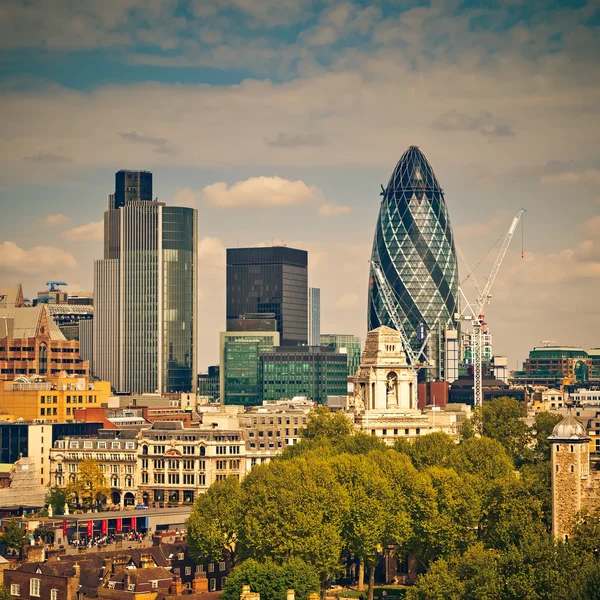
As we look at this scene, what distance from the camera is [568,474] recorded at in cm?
16488

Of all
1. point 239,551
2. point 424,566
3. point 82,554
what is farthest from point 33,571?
point 424,566

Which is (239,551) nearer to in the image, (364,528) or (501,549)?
(364,528)

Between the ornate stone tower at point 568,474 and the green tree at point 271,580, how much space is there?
22.0 meters

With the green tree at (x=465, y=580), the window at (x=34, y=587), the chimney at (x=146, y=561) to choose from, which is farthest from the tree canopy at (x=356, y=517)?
the window at (x=34, y=587)

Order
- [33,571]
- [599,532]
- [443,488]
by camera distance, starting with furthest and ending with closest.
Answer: [443,488], [33,571], [599,532]

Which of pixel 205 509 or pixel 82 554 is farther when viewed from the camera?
pixel 205 509

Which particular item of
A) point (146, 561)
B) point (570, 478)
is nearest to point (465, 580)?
point (570, 478)

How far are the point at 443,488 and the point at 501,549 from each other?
2223 centimetres

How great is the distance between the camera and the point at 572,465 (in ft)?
541

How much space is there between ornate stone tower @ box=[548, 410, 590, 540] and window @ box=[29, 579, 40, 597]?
4466cm

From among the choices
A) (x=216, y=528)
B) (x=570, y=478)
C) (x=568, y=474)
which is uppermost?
(x=568, y=474)

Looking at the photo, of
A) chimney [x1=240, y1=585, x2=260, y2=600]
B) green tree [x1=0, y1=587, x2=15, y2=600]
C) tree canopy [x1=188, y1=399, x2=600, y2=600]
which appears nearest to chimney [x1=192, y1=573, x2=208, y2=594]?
tree canopy [x1=188, y1=399, x2=600, y2=600]

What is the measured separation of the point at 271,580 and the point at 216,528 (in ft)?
84.2

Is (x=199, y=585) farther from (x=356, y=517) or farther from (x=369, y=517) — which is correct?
(x=369, y=517)
